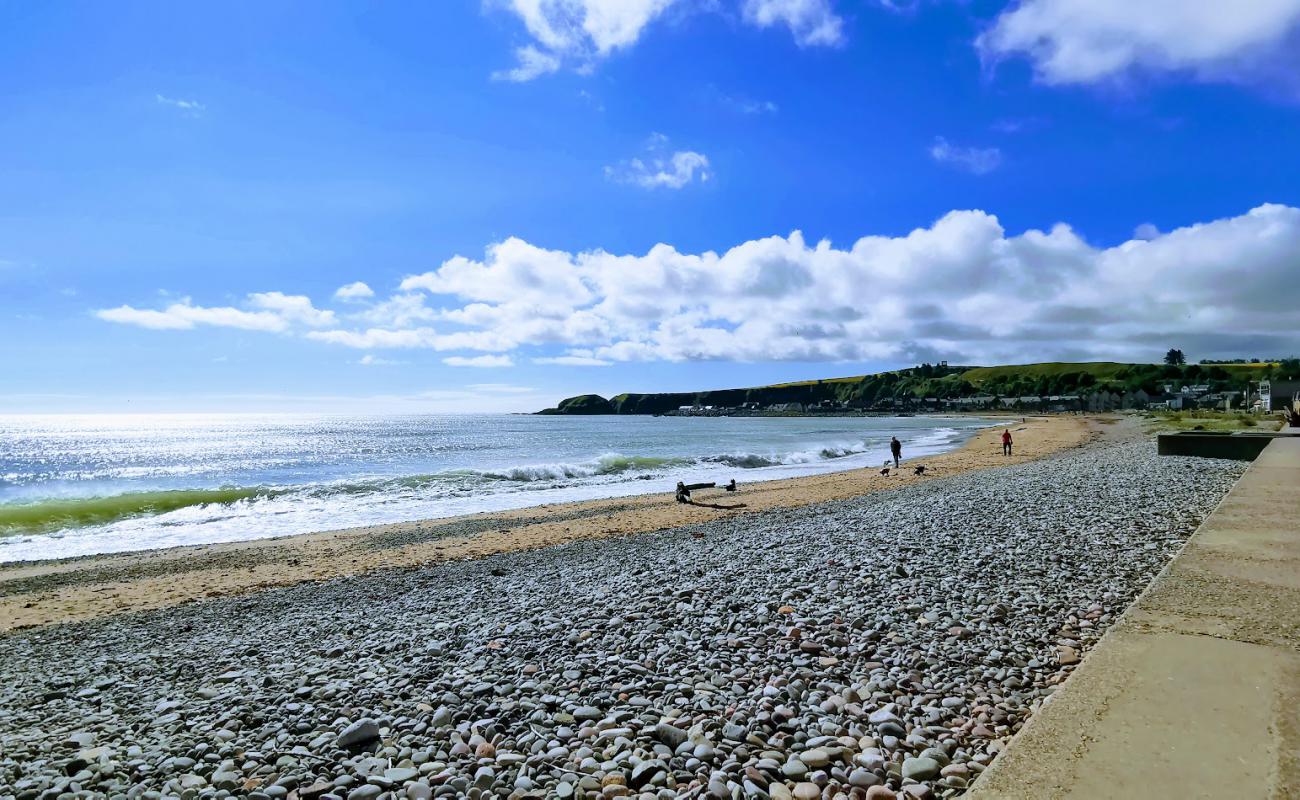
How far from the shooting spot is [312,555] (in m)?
14.7

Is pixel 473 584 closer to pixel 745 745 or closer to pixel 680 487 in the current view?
pixel 745 745

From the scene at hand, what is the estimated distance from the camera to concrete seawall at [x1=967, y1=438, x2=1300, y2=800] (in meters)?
2.51

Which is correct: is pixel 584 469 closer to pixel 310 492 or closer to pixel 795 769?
pixel 310 492

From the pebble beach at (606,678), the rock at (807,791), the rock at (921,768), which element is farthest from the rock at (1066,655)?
the rock at (807,791)

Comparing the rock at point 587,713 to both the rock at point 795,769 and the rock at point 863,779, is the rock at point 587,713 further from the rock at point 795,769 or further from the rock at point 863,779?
the rock at point 863,779

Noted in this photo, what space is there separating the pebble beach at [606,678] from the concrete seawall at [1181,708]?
0.58m

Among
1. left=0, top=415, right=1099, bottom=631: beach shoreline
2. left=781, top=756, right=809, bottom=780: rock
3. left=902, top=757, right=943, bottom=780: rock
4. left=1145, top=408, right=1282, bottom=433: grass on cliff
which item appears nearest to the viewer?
left=902, top=757, right=943, bottom=780: rock

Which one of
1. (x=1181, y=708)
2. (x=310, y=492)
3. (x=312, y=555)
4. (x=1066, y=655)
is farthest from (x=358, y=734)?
(x=310, y=492)

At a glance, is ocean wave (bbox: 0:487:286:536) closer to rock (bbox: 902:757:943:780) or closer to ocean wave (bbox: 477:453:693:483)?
ocean wave (bbox: 477:453:693:483)

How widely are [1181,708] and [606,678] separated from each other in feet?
10.8

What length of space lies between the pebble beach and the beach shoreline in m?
2.31

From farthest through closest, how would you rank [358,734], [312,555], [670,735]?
[312,555] < [358,734] < [670,735]

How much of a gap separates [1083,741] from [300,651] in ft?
20.9

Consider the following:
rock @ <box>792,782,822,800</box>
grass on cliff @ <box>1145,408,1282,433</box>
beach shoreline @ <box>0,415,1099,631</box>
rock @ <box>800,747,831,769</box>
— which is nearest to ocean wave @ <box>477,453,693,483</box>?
beach shoreline @ <box>0,415,1099,631</box>
